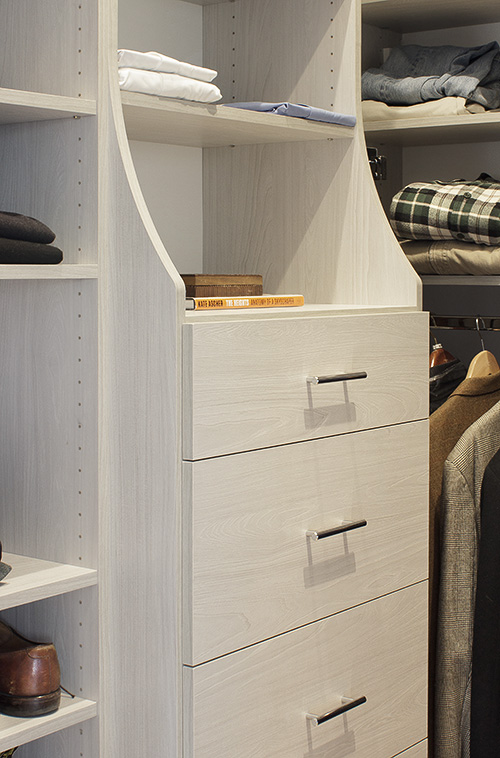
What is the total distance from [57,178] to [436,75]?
1.03m

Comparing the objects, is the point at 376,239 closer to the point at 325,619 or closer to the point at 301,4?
the point at 301,4

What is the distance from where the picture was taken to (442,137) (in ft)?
Answer: 7.27

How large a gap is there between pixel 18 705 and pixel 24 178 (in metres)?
0.76

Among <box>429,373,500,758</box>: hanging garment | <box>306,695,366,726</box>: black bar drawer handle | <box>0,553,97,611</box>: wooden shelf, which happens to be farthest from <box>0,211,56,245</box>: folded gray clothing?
<box>429,373,500,758</box>: hanging garment

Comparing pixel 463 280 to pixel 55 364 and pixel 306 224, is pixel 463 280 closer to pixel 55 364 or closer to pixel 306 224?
pixel 306 224

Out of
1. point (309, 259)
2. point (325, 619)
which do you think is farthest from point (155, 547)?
point (309, 259)

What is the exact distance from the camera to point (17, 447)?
4.91 ft

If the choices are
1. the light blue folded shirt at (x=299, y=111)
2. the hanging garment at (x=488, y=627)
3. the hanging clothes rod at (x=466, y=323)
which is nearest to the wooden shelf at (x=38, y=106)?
the light blue folded shirt at (x=299, y=111)

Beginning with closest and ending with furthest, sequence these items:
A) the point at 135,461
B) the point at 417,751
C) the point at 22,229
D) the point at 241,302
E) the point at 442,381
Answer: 1. the point at 22,229
2. the point at 135,461
3. the point at 241,302
4. the point at 417,751
5. the point at 442,381

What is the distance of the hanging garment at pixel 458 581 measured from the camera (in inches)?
73.6

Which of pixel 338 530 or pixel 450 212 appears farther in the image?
pixel 450 212

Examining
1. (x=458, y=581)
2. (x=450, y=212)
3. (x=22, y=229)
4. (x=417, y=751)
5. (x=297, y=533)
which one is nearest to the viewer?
(x=22, y=229)

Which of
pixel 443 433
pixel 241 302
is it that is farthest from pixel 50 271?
pixel 443 433

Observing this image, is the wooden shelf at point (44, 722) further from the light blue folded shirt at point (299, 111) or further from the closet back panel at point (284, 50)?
the closet back panel at point (284, 50)
